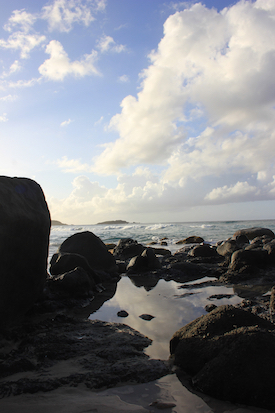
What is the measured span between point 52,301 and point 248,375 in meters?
3.62

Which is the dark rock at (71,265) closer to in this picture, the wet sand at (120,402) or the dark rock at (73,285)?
the dark rock at (73,285)

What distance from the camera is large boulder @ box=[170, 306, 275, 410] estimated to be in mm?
2066

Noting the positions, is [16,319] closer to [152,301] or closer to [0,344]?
[0,344]

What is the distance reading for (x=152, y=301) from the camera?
16.5ft

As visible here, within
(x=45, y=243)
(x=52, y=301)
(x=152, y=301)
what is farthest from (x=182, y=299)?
(x=45, y=243)

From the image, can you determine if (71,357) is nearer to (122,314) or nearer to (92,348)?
(92,348)

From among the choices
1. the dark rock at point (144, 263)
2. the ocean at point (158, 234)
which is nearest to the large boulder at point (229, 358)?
the dark rock at point (144, 263)

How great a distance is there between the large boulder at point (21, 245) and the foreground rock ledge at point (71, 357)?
1.83ft

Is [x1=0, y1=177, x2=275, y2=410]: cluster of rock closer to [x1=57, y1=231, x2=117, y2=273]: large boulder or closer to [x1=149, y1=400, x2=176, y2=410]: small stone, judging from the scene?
[x1=149, y1=400, x2=176, y2=410]: small stone

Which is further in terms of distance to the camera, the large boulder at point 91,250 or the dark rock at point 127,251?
the dark rock at point 127,251

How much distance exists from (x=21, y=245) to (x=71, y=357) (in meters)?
1.91

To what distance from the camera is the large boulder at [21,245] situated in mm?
3586

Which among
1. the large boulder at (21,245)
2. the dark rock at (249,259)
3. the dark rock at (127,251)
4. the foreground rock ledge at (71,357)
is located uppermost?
the large boulder at (21,245)

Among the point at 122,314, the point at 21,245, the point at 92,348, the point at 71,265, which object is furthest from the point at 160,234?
the point at 92,348
